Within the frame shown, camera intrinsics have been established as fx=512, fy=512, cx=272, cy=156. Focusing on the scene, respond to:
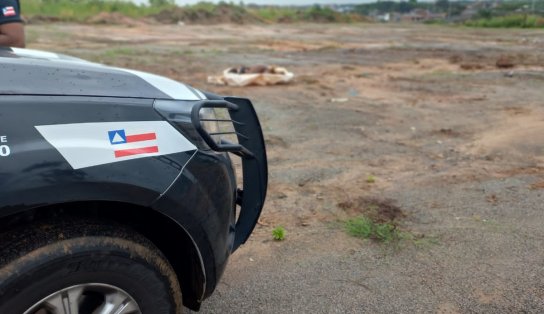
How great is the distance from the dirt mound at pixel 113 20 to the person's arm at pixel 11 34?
36358 mm

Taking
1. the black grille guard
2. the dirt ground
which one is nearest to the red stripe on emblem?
the black grille guard

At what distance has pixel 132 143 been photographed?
1.91m

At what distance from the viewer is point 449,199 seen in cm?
447

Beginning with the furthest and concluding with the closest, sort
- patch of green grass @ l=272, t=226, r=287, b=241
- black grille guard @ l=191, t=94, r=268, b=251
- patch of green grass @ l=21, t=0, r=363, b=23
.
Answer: patch of green grass @ l=21, t=0, r=363, b=23 → patch of green grass @ l=272, t=226, r=287, b=241 → black grille guard @ l=191, t=94, r=268, b=251

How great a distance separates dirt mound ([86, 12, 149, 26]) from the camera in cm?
3878

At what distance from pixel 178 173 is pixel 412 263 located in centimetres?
197

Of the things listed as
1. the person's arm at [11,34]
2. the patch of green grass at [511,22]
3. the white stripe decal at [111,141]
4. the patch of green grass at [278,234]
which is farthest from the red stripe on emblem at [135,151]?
the patch of green grass at [511,22]

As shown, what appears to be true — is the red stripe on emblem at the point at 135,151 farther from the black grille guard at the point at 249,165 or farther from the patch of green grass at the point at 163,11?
the patch of green grass at the point at 163,11

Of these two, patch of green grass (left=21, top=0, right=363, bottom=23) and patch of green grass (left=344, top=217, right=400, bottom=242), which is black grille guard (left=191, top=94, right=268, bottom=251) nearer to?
patch of green grass (left=344, top=217, right=400, bottom=242)

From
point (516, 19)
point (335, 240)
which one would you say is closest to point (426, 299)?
point (335, 240)

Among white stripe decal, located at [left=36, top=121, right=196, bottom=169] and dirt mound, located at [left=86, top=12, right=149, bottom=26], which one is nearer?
white stripe decal, located at [left=36, top=121, right=196, bottom=169]

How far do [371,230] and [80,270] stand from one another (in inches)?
97.2

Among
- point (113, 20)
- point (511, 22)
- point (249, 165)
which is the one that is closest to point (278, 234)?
point (249, 165)

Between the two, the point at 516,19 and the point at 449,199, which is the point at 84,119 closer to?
the point at 449,199
